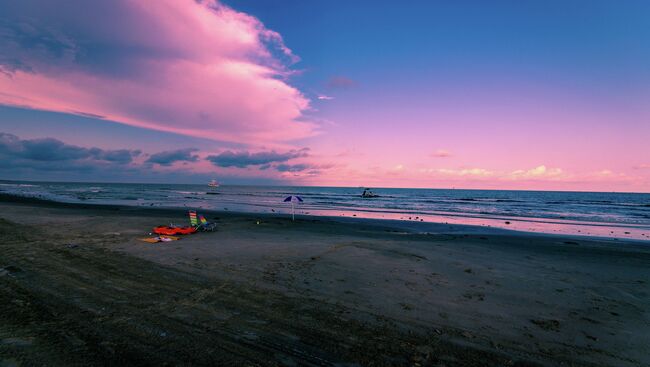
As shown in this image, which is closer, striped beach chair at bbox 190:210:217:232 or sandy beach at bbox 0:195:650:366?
sandy beach at bbox 0:195:650:366

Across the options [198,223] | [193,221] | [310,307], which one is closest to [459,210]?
[198,223]

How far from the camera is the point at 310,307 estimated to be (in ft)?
20.4

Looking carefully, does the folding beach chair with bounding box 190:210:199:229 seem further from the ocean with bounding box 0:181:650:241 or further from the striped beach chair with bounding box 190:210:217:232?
the ocean with bounding box 0:181:650:241

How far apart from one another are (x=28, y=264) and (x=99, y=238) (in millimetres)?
4976

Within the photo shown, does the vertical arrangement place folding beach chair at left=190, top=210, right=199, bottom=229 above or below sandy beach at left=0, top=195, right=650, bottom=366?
above

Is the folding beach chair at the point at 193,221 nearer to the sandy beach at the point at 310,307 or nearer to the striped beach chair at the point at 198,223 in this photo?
the striped beach chair at the point at 198,223

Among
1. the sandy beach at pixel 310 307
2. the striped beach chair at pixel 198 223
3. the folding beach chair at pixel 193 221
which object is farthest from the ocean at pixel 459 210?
the sandy beach at pixel 310 307

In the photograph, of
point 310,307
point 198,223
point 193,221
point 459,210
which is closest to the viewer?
point 310,307

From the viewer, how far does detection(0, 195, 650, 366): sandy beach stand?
446 centimetres

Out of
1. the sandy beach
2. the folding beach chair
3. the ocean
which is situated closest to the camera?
the sandy beach

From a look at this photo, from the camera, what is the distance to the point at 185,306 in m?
5.99

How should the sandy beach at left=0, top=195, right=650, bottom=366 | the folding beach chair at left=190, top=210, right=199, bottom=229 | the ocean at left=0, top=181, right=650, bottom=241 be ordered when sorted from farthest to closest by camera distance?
the ocean at left=0, top=181, right=650, bottom=241 → the folding beach chair at left=190, top=210, right=199, bottom=229 → the sandy beach at left=0, top=195, right=650, bottom=366

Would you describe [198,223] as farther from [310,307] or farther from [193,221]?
[310,307]

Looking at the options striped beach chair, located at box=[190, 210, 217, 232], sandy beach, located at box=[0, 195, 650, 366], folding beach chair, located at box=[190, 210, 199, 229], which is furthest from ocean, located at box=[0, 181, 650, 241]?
sandy beach, located at box=[0, 195, 650, 366]
